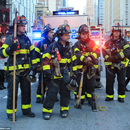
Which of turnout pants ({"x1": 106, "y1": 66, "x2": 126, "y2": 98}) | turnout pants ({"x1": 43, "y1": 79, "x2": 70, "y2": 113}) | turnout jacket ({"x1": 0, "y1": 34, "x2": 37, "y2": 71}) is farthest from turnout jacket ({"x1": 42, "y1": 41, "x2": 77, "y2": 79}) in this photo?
turnout pants ({"x1": 106, "y1": 66, "x2": 126, "y2": 98})

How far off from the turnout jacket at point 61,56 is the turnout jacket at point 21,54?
1.26 ft

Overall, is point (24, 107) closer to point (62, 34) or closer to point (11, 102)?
point (11, 102)

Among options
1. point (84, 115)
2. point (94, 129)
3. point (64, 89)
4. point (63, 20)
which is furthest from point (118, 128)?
point (63, 20)

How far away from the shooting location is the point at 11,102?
199 inches

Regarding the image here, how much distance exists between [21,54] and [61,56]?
855 mm

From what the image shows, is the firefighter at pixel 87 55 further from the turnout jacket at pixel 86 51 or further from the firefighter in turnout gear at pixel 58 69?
the firefighter in turnout gear at pixel 58 69

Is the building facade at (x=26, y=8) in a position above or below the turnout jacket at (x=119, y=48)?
above

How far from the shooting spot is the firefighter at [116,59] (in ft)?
22.0

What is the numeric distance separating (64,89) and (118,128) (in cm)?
141

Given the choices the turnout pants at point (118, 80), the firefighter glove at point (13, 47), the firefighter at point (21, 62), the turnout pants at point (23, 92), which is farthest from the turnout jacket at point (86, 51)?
the firefighter glove at point (13, 47)

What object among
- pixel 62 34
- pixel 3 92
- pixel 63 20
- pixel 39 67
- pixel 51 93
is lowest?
pixel 3 92

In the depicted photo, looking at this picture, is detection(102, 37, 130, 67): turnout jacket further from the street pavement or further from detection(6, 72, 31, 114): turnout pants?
detection(6, 72, 31, 114): turnout pants

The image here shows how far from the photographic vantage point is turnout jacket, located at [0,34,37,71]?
5.01 m

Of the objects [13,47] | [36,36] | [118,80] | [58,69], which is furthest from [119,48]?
[36,36]
